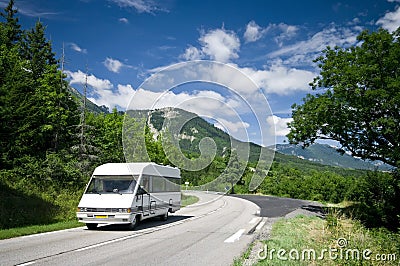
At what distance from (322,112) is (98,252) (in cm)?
1648

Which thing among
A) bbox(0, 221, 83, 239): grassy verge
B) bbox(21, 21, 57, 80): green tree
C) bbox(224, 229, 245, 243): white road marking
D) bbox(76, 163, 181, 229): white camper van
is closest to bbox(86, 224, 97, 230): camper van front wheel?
bbox(76, 163, 181, 229): white camper van

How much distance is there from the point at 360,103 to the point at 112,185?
1451 centimetres

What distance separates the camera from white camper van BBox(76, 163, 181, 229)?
11.9 metres

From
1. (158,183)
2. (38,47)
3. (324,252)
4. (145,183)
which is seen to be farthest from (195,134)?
(38,47)

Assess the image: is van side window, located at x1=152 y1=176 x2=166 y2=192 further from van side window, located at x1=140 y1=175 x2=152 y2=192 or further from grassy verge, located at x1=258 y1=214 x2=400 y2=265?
grassy verge, located at x1=258 y1=214 x2=400 y2=265

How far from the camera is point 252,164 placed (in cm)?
1541

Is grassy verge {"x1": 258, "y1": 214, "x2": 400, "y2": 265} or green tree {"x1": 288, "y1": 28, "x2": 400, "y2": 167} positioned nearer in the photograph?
grassy verge {"x1": 258, "y1": 214, "x2": 400, "y2": 265}


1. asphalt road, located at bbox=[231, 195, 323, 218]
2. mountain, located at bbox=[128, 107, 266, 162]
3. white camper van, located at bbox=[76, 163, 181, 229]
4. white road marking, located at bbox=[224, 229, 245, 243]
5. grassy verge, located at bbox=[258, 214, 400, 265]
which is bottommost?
asphalt road, located at bbox=[231, 195, 323, 218]

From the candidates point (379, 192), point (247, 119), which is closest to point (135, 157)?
point (247, 119)

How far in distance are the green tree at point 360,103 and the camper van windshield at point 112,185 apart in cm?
1297

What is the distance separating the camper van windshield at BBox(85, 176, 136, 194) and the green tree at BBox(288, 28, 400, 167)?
42.5 feet

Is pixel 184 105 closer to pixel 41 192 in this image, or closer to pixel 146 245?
pixel 146 245

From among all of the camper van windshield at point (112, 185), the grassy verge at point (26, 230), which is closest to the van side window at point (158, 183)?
the camper van windshield at point (112, 185)

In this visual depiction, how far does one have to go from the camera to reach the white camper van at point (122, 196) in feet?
39.0
